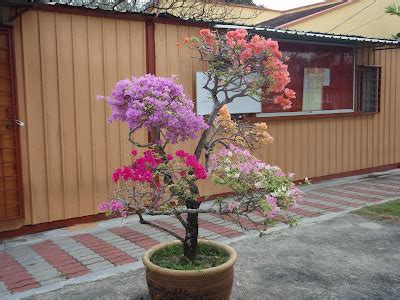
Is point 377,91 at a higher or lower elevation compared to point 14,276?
higher

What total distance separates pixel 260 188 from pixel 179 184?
2.00 feet

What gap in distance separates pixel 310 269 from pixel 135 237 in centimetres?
214

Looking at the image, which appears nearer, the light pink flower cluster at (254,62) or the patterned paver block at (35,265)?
the light pink flower cluster at (254,62)

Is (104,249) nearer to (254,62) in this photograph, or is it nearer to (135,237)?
(135,237)

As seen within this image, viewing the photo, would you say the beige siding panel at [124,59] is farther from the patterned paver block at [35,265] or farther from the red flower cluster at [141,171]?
the red flower cluster at [141,171]

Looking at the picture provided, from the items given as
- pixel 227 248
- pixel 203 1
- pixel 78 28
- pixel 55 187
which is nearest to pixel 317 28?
pixel 203 1

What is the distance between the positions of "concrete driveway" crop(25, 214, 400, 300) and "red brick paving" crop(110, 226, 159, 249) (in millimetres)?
839

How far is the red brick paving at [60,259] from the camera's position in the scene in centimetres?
449

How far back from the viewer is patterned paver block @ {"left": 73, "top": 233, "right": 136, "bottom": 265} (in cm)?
479

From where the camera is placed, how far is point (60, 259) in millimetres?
4828

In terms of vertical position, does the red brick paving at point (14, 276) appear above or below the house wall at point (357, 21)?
below

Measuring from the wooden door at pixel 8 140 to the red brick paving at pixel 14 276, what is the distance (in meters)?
0.75

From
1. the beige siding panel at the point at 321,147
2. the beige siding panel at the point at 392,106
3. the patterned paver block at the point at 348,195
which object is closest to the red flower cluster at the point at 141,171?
the patterned paver block at the point at 348,195

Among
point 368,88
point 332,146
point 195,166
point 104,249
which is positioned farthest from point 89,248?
point 368,88
